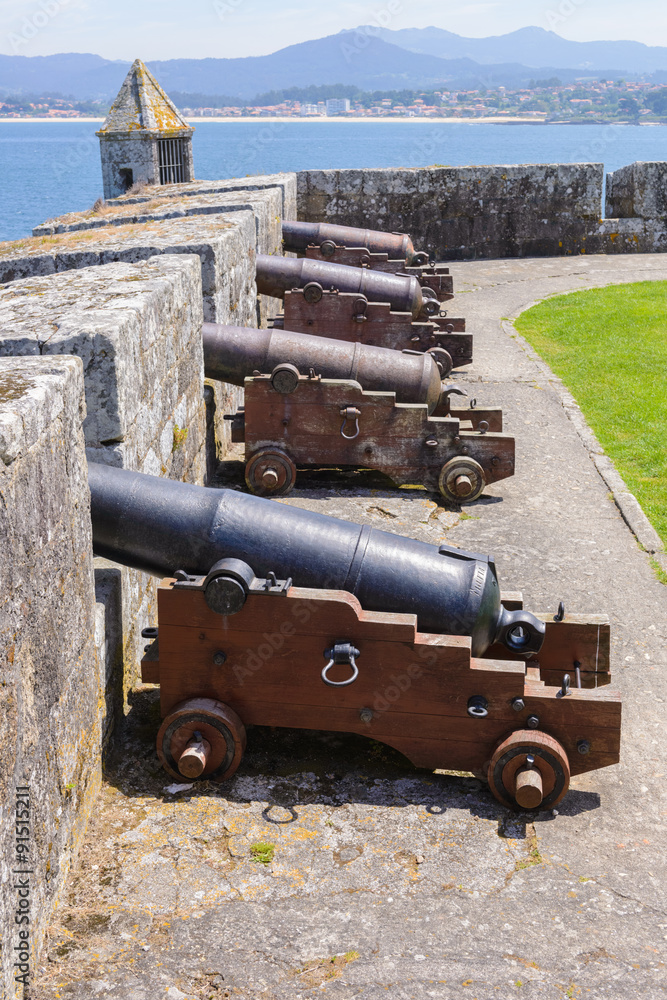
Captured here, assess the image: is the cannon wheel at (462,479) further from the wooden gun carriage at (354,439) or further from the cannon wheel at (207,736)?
the cannon wheel at (207,736)

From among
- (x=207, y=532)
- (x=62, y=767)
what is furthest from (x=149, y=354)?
(x=62, y=767)

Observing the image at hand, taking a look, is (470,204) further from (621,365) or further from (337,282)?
(337,282)

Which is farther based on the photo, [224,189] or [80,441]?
[224,189]

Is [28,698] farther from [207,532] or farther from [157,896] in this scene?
[207,532]

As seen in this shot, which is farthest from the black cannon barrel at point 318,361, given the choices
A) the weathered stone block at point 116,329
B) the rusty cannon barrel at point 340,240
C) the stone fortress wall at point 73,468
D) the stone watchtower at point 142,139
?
the stone watchtower at point 142,139

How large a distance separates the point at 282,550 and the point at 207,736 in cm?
67

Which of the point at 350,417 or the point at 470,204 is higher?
the point at 470,204

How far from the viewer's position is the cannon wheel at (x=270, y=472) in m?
6.10

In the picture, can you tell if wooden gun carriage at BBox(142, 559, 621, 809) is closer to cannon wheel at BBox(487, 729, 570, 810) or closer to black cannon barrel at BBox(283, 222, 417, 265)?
cannon wheel at BBox(487, 729, 570, 810)

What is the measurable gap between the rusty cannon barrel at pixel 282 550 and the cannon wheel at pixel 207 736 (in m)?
0.46

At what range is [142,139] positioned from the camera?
2706 cm

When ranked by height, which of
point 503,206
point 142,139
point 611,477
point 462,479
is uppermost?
point 142,139

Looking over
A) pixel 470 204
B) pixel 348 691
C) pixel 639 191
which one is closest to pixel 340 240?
pixel 470 204

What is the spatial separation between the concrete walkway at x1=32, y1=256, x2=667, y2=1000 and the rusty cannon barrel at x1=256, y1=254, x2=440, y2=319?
16.7ft
